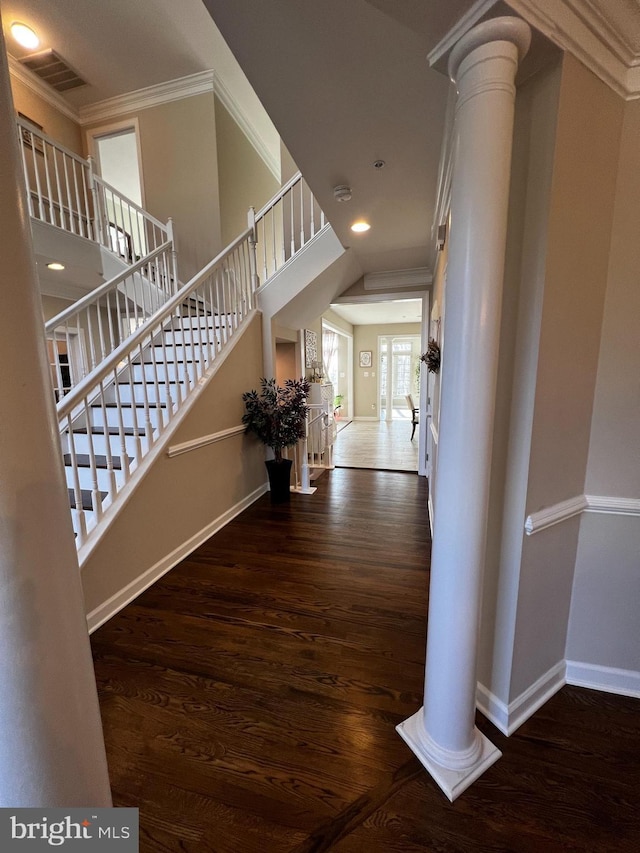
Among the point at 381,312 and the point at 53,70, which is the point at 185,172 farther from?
the point at 381,312

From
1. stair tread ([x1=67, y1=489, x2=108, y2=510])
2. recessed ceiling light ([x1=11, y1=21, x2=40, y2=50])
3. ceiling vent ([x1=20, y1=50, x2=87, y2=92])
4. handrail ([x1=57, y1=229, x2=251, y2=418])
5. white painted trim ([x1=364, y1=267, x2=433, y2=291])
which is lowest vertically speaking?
stair tread ([x1=67, y1=489, x2=108, y2=510])

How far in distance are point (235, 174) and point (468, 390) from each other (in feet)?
17.6

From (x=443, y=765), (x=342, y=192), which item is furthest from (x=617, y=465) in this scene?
(x=342, y=192)

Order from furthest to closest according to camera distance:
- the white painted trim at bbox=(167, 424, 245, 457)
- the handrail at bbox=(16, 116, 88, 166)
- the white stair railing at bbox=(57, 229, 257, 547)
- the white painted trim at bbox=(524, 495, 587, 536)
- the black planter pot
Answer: the black planter pot
the handrail at bbox=(16, 116, 88, 166)
the white painted trim at bbox=(167, 424, 245, 457)
the white stair railing at bbox=(57, 229, 257, 547)
the white painted trim at bbox=(524, 495, 587, 536)

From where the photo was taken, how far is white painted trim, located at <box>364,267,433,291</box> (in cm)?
436

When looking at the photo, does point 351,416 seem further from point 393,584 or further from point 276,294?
point 393,584

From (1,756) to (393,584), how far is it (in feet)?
6.67

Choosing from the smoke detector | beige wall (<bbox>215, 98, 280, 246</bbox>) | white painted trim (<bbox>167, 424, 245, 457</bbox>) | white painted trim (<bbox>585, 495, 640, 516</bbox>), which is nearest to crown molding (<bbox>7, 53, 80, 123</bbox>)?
beige wall (<bbox>215, 98, 280, 246</bbox>)

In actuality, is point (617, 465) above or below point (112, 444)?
above

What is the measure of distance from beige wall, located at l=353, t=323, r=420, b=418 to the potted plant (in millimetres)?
6836

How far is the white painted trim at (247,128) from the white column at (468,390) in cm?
493

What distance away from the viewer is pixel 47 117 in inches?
177

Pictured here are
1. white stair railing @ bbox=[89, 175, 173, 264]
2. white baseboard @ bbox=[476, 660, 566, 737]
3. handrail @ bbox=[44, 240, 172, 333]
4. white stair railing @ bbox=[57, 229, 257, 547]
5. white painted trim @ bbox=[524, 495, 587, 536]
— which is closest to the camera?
white painted trim @ bbox=[524, 495, 587, 536]

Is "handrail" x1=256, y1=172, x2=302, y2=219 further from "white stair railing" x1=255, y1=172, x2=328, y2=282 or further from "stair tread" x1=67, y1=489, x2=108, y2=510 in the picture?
"stair tread" x1=67, y1=489, x2=108, y2=510
